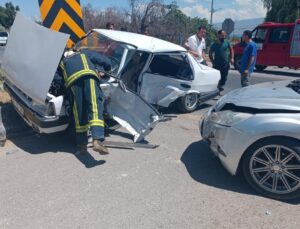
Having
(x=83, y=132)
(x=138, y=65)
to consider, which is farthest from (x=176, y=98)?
(x=83, y=132)

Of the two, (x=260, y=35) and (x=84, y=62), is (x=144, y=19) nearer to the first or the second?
(x=260, y=35)

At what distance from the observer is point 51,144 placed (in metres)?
4.68

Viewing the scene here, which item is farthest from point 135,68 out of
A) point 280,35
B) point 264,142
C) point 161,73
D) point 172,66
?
point 280,35

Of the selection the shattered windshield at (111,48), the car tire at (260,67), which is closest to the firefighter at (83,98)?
the shattered windshield at (111,48)

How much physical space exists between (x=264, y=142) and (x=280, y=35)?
1309 centimetres

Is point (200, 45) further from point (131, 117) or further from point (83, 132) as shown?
point (83, 132)

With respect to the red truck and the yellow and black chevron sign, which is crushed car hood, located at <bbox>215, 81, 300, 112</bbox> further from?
the red truck

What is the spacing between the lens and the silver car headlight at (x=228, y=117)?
11.8 ft

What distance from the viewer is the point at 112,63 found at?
5359mm

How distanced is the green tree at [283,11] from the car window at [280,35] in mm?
11513

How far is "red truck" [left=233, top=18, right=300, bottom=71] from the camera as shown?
14.6m

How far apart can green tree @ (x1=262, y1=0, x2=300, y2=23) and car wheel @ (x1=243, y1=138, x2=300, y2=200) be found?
24.7m

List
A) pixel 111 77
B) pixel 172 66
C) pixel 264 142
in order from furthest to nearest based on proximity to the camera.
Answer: pixel 172 66, pixel 111 77, pixel 264 142

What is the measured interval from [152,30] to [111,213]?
21886 mm
